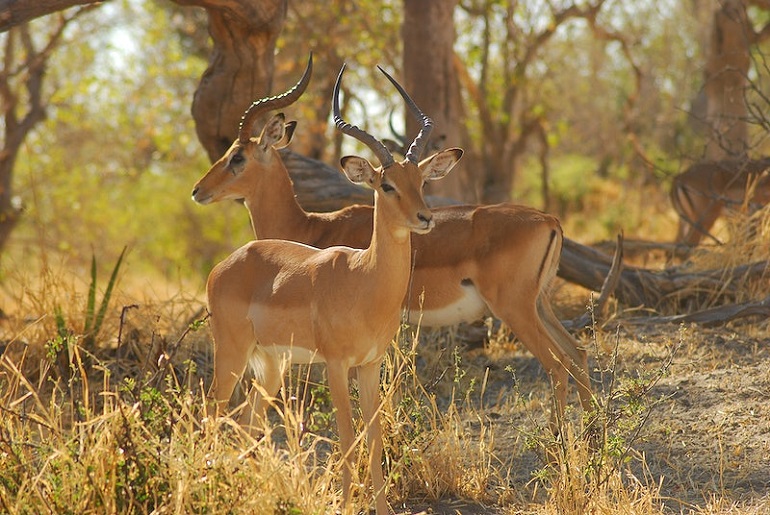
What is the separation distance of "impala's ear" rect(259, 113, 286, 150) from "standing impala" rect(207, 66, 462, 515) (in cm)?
179

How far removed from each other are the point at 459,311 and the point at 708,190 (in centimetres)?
544

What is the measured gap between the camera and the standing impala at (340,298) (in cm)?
435

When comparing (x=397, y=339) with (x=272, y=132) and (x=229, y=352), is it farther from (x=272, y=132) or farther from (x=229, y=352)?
(x=272, y=132)

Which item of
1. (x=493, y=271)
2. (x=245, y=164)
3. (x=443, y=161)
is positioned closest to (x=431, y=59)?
(x=245, y=164)

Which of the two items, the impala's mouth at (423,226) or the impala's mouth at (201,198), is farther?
the impala's mouth at (201,198)

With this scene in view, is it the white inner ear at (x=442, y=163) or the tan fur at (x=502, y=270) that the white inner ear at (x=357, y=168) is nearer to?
the white inner ear at (x=442, y=163)

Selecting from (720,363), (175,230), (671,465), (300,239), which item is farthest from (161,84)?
(671,465)

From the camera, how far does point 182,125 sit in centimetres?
1519

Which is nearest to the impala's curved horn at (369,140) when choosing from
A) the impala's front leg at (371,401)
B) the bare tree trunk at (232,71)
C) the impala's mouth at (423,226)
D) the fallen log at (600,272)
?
the impala's mouth at (423,226)

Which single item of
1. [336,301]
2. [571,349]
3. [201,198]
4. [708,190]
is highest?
[201,198]

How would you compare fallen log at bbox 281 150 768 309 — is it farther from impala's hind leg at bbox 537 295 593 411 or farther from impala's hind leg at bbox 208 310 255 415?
impala's hind leg at bbox 208 310 255 415

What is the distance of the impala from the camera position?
9.83 m

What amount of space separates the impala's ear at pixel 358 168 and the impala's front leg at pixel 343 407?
0.86 meters

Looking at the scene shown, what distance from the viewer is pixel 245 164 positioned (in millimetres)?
6707
